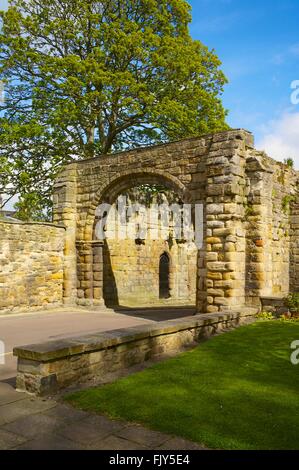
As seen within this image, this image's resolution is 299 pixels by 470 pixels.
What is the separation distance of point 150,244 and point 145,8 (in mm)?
9986

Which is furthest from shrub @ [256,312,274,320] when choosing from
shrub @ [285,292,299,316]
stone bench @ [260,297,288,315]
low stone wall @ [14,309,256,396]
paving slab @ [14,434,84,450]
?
paving slab @ [14,434,84,450]

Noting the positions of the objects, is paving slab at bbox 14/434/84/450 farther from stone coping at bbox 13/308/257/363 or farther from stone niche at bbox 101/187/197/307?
stone niche at bbox 101/187/197/307

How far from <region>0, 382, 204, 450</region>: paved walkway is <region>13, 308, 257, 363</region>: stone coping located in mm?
556

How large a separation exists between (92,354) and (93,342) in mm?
151

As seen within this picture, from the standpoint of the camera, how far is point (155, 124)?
18672 millimetres

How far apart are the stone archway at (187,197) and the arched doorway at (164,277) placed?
711 cm

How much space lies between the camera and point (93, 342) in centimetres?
537

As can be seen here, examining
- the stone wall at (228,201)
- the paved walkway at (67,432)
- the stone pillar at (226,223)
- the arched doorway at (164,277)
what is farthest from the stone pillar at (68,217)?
the paved walkway at (67,432)

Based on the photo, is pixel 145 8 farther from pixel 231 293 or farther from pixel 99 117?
pixel 231 293

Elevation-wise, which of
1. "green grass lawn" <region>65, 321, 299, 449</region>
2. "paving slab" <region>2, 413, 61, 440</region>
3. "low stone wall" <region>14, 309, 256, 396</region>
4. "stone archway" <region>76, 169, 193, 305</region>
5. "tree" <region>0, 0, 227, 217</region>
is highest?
"tree" <region>0, 0, 227, 217</region>

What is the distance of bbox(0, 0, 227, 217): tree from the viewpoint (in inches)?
666

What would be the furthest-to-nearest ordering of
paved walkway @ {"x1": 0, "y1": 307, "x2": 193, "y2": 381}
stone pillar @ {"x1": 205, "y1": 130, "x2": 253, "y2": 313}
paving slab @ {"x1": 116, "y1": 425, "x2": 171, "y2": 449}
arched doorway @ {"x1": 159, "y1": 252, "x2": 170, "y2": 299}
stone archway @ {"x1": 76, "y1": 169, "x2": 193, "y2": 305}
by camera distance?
arched doorway @ {"x1": 159, "y1": 252, "x2": 170, "y2": 299} < stone archway @ {"x1": 76, "y1": 169, "x2": 193, "y2": 305} < stone pillar @ {"x1": 205, "y1": 130, "x2": 253, "y2": 313} < paved walkway @ {"x1": 0, "y1": 307, "x2": 193, "y2": 381} < paving slab @ {"x1": 116, "y1": 425, "x2": 171, "y2": 449}

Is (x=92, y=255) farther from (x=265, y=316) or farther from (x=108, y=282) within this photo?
(x=265, y=316)

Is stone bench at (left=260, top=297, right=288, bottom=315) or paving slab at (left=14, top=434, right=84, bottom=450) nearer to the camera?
paving slab at (left=14, top=434, right=84, bottom=450)
